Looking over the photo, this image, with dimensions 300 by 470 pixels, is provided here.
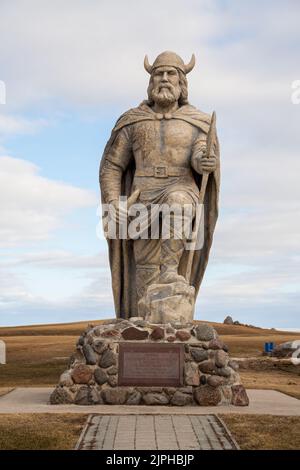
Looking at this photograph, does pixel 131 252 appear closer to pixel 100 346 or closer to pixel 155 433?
pixel 100 346

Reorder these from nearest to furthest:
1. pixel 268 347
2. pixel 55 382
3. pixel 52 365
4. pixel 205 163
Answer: pixel 205 163 → pixel 55 382 → pixel 52 365 → pixel 268 347

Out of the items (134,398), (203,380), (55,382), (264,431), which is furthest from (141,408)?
(55,382)

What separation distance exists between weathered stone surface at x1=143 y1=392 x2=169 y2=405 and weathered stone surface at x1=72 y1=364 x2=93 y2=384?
827mm

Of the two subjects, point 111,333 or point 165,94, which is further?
point 165,94

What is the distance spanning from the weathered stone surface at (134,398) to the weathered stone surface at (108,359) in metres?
0.49

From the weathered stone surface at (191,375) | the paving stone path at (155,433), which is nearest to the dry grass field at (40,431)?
the paving stone path at (155,433)

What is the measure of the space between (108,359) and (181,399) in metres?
1.14

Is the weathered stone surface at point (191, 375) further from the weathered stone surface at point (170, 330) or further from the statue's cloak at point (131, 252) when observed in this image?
the statue's cloak at point (131, 252)

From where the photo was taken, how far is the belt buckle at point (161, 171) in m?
12.4

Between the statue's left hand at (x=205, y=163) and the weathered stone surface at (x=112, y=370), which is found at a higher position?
the statue's left hand at (x=205, y=163)

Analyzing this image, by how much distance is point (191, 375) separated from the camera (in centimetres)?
1072

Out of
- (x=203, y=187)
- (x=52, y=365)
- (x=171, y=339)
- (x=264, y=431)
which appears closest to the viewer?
(x=264, y=431)

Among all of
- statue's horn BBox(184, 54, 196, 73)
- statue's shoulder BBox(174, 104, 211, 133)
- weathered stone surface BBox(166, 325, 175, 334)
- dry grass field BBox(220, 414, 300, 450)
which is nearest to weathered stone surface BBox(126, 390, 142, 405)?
weathered stone surface BBox(166, 325, 175, 334)
